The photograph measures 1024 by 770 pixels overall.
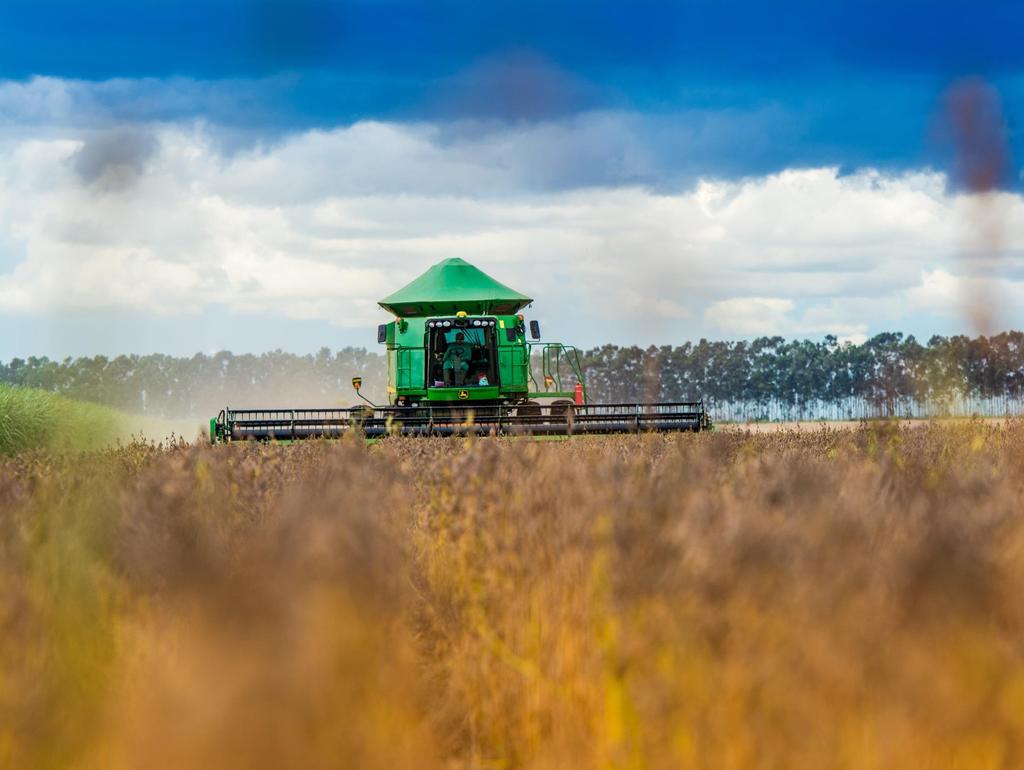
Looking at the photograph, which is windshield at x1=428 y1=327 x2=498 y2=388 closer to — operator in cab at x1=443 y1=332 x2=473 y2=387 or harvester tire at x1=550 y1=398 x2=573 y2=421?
operator in cab at x1=443 y1=332 x2=473 y2=387

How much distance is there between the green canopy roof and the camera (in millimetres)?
23156

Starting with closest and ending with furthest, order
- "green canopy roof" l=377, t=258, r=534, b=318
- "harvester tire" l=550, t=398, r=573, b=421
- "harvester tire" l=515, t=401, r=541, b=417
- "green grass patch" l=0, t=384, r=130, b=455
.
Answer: "harvester tire" l=550, t=398, r=573, b=421 → "harvester tire" l=515, t=401, r=541, b=417 → "green canopy roof" l=377, t=258, r=534, b=318 → "green grass patch" l=0, t=384, r=130, b=455

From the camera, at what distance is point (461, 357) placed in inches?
853

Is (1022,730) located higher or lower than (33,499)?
lower

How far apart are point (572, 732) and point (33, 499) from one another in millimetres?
3527

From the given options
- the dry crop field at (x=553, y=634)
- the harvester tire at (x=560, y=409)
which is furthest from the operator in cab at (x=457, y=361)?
the dry crop field at (x=553, y=634)

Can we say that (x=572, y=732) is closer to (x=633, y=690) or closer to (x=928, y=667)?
(x=633, y=690)

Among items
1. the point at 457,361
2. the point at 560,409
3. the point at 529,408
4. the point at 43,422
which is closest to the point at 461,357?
the point at 457,361

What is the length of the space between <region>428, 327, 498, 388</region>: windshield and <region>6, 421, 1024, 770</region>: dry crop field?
16411mm

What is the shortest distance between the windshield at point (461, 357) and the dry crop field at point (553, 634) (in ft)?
53.8

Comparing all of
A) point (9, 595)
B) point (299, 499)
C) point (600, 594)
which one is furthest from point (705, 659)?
point (9, 595)

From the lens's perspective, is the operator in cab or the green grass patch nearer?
the operator in cab

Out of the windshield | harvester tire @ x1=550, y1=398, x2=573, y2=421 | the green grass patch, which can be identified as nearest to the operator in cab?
the windshield

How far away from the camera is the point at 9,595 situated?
12.8 feet
